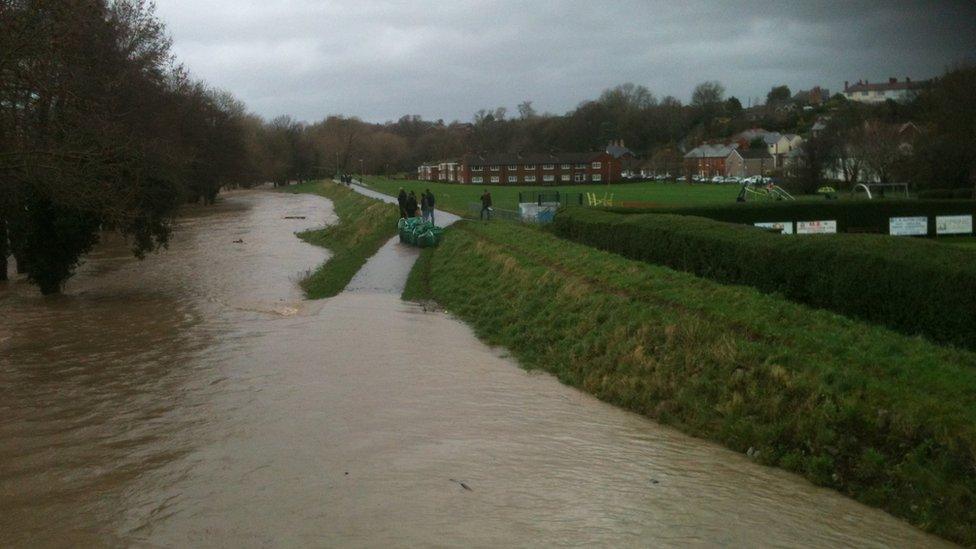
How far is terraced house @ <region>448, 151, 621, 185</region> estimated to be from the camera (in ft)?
389

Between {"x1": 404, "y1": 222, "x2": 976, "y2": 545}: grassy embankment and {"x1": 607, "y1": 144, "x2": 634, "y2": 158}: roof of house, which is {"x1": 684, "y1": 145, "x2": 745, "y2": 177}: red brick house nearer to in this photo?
{"x1": 607, "y1": 144, "x2": 634, "y2": 158}: roof of house

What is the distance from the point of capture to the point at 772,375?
1053 cm

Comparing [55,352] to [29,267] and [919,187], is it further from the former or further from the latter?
[919,187]

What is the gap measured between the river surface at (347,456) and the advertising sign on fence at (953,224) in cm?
2644

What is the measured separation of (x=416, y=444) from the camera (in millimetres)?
10164

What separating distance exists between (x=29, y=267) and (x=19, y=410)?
48.3ft

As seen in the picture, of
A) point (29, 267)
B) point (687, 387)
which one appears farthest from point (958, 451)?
point (29, 267)

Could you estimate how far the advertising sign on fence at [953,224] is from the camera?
1404 inches

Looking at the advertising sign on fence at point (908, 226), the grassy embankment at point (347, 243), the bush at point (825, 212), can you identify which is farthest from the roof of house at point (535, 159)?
the bush at point (825, 212)

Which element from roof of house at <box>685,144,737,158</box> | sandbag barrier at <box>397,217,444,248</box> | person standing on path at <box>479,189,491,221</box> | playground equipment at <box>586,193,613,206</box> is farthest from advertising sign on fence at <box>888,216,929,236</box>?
roof of house at <box>685,144,737,158</box>

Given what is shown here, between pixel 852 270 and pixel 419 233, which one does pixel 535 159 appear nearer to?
pixel 419 233

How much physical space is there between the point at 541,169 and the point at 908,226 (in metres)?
87.6

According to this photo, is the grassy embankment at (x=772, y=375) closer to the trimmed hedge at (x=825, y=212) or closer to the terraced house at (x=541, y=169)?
the trimmed hedge at (x=825, y=212)

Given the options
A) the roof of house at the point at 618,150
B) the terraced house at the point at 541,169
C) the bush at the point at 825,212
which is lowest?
the bush at the point at 825,212
